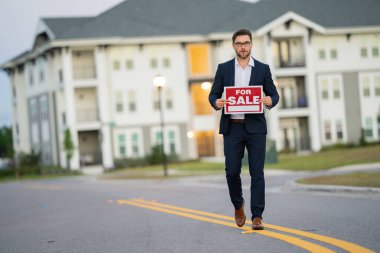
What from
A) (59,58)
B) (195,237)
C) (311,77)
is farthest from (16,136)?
(195,237)

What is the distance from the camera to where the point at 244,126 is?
8969 millimetres

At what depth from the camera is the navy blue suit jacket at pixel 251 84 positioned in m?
8.96

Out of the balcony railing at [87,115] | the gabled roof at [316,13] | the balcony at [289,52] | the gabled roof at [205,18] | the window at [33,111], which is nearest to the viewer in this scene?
the gabled roof at [205,18]

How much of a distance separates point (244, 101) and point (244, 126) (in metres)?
0.32

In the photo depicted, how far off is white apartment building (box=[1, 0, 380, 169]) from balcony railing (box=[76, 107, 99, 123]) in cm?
7

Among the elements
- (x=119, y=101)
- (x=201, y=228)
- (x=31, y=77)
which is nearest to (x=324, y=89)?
(x=119, y=101)

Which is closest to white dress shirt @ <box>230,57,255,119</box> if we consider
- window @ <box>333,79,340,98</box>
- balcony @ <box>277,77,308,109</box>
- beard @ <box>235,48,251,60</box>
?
beard @ <box>235,48,251,60</box>

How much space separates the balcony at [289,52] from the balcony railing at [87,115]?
13.0 metres

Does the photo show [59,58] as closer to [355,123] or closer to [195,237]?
[355,123]

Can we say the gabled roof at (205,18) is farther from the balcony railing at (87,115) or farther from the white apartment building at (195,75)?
the balcony railing at (87,115)

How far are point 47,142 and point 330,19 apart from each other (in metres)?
22.5

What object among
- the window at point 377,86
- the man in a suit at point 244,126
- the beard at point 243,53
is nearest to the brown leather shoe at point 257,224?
the man in a suit at point 244,126

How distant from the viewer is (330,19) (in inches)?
2124

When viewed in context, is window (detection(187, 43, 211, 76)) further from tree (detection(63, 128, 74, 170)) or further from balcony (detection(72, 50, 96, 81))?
tree (detection(63, 128, 74, 170))
